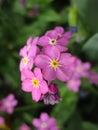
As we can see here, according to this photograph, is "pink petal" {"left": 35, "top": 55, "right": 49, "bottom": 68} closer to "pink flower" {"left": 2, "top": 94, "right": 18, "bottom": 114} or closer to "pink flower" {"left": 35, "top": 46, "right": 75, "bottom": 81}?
"pink flower" {"left": 35, "top": 46, "right": 75, "bottom": 81}

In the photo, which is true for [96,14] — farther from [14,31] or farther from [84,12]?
[14,31]

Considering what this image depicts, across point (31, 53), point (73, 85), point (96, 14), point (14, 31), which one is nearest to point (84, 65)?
point (73, 85)

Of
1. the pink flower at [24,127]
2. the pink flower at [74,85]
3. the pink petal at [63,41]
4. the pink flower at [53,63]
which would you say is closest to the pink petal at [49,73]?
the pink flower at [53,63]

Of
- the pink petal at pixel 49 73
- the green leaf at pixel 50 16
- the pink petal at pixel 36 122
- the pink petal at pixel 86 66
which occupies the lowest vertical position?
the pink petal at pixel 49 73

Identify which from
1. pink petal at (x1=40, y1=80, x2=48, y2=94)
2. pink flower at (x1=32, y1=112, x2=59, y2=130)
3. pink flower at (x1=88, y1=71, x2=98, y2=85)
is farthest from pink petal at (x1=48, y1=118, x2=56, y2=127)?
pink petal at (x1=40, y1=80, x2=48, y2=94)

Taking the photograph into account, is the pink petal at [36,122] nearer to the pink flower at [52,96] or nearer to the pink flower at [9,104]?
the pink flower at [9,104]

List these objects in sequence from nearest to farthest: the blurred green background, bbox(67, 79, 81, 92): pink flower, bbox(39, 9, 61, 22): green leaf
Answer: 1. bbox(67, 79, 81, 92): pink flower
2. the blurred green background
3. bbox(39, 9, 61, 22): green leaf

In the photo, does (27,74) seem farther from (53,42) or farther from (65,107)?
(65,107)
